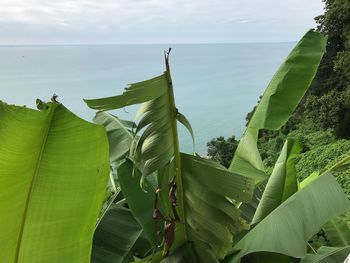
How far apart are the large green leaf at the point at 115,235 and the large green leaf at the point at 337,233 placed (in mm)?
625

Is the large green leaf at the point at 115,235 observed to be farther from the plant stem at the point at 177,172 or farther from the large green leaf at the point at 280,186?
the large green leaf at the point at 280,186

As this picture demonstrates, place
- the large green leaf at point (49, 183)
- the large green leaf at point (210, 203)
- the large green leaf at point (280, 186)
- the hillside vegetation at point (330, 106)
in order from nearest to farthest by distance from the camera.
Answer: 1. the large green leaf at point (49, 183)
2. the large green leaf at point (210, 203)
3. the large green leaf at point (280, 186)
4. the hillside vegetation at point (330, 106)

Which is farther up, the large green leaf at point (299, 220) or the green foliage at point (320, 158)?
the large green leaf at point (299, 220)

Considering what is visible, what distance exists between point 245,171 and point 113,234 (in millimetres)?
410

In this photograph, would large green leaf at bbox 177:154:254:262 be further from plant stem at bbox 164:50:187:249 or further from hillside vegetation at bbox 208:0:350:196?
hillside vegetation at bbox 208:0:350:196

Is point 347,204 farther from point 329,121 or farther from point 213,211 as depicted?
point 329,121

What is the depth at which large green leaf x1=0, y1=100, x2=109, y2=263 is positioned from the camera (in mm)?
671

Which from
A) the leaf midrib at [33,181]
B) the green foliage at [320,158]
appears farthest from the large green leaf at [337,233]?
the green foliage at [320,158]

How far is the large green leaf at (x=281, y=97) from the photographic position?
1.20 m

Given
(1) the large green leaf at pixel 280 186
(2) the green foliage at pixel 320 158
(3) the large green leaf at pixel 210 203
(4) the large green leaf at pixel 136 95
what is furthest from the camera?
(2) the green foliage at pixel 320 158

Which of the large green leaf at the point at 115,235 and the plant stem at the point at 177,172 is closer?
the plant stem at the point at 177,172

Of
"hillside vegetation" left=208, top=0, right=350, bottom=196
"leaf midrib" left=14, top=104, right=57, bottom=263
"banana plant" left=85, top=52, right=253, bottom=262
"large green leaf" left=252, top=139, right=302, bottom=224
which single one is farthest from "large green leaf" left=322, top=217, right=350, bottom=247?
"hillside vegetation" left=208, top=0, right=350, bottom=196

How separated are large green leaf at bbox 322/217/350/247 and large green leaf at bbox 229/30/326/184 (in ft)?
1.07

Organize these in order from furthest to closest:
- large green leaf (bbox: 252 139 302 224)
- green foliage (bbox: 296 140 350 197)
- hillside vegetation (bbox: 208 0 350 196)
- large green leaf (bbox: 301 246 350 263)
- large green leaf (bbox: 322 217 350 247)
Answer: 1. hillside vegetation (bbox: 208 0 350 196)
2. green foliage (bbox: 296 140 350 197)
3. large green leaf (bbox: 322 217 350 247)
4. large green leaf (bbox: 252 139 302 224)
5. large green leaf (bbox: 301 246 350 263)
